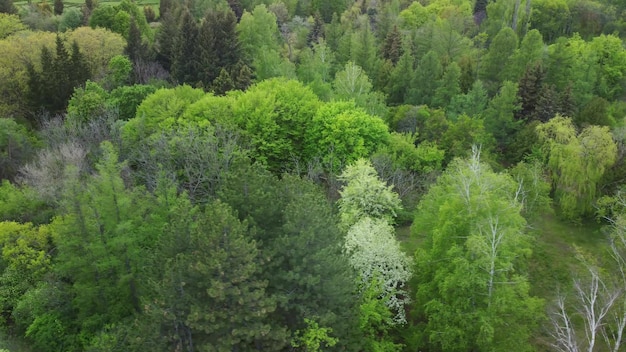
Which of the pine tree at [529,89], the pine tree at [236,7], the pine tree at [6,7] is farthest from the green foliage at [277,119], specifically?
the pine tree at [6,7]

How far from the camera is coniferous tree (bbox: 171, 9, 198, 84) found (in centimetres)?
4994

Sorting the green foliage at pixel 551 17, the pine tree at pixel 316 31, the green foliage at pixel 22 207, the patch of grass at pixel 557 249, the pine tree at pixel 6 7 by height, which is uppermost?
the green foliage at pixel 551 17

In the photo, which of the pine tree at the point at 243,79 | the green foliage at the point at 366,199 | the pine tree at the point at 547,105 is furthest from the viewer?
the pine tree at the point at 243,79

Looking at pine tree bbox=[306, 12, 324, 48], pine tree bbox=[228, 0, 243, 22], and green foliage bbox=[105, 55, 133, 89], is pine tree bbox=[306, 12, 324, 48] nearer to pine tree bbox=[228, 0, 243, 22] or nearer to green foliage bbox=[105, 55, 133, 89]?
pine tree bbox=[228, 0, 243, 22]

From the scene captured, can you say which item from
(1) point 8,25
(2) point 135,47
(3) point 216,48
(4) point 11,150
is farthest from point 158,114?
(1) point 8,25

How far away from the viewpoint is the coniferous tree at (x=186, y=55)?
49.9m

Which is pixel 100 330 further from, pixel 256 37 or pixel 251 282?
pixel 256 37

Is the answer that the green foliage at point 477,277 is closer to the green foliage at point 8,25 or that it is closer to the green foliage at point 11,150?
the green foliage at point 11,150

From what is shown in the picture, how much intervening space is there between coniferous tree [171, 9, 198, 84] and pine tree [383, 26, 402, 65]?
24407 millimetres

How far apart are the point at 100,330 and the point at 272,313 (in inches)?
415

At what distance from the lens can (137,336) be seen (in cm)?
1931

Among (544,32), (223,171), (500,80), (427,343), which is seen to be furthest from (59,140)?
(544,32)

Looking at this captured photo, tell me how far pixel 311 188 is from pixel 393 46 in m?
42.4

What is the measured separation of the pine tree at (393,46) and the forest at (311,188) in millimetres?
271
